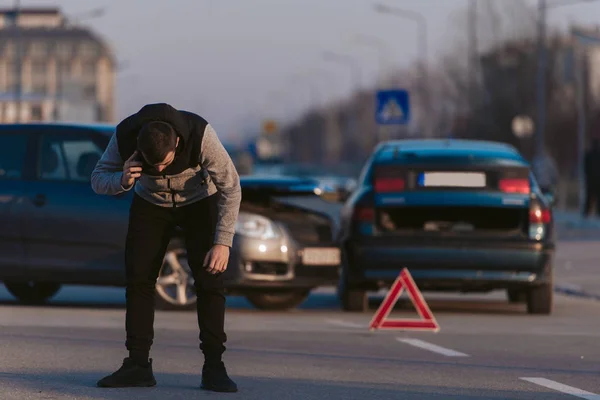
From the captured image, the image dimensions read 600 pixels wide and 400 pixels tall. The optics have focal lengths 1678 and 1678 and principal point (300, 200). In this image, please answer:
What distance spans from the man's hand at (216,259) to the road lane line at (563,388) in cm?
200

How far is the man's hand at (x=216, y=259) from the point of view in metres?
8.48

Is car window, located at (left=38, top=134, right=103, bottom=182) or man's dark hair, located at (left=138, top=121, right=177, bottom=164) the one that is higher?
man's dark hair, located at (left=138, top=121, right=177, bottom=164)

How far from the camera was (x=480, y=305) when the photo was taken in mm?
16766

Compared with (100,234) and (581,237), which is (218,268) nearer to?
(100,234)

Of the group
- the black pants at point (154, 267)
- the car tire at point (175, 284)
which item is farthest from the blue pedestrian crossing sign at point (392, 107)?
the black pants at point (154, 267)

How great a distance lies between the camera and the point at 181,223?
28.4 ft

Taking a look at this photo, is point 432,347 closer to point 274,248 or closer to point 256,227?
point 274,248

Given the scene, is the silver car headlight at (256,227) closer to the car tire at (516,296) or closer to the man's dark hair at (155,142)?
the car tire at (516,296)

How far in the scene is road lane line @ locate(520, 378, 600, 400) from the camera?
28.8ft

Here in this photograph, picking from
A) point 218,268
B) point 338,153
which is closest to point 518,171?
point 218,268

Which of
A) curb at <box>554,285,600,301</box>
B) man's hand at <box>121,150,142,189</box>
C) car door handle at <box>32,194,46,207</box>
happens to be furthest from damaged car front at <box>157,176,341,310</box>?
man's hand at <box>121,150,142,189</box>

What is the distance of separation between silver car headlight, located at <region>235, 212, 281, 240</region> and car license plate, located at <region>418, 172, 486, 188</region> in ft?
4.47

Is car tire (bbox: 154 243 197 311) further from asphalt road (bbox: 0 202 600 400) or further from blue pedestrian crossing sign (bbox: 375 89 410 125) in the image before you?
blue pedestrian crossing sign (bbox: 375 89 410 125)

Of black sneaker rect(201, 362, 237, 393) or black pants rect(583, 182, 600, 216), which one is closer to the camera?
black sneaker rect(201, 362, 237, 393)
